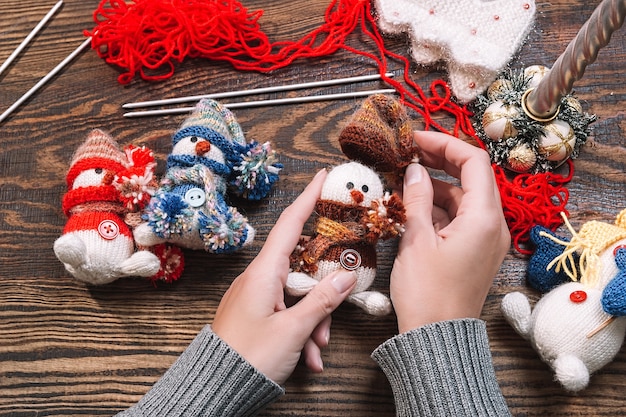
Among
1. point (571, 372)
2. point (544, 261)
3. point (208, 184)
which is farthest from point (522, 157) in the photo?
point (208, 184)

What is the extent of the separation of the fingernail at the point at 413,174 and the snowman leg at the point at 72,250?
2.09 feet

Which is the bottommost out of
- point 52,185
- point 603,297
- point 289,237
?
point 603,297

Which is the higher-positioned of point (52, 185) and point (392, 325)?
point (52, 185)

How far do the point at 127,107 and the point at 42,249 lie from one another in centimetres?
38

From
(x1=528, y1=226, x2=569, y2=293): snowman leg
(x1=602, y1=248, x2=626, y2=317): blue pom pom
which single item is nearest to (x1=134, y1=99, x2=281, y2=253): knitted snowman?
(x1=528, y1=226, x2=569, y2=293): snowman leg

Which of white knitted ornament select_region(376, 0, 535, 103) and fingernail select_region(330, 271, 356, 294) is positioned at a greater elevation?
white knitted ornament select_region(376, 0, 535, 103)

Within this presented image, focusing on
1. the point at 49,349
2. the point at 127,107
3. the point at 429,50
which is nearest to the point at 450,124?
the point at 429,50

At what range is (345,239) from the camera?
1045 mm

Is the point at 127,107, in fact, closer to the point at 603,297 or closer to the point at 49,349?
the point at 49,349

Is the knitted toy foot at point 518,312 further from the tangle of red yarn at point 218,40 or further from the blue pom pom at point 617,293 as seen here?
the tangle of red yarn at point 218,40

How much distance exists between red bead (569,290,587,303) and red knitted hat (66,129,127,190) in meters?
0.93

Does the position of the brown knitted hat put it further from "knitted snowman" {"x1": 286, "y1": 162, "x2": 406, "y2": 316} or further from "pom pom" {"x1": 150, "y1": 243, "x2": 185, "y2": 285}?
"pom pom" {"x1": 150, "y1": 243, "x2": 185, "y2": 285}

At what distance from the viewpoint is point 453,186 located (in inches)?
45.4

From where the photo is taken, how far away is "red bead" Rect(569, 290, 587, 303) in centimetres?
106
